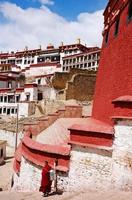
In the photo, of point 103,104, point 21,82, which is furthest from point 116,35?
point 21,82

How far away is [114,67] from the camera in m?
12.8

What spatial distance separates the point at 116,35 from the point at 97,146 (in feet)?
16.8

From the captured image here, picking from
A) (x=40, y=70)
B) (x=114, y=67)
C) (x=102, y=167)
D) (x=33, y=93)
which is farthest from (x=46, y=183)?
(x=40, y=70)

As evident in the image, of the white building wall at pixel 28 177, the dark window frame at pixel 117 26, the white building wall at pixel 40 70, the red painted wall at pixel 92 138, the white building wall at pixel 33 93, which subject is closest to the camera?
the red painted wall at pixel 92 138

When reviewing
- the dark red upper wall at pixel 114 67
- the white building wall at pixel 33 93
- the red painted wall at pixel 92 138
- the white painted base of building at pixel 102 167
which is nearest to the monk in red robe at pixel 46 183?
the white painted base of building at pixel 102 167

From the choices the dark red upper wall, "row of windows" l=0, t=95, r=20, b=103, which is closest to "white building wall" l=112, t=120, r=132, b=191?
the dark red upper wall

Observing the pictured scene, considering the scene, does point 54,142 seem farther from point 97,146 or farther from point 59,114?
point 59,114

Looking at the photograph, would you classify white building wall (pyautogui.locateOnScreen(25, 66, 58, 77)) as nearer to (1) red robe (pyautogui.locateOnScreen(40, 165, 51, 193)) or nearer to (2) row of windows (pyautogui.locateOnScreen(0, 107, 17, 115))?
(2) row of windows (pyautogui.locateOnScreen(0, 107, 17, 115))

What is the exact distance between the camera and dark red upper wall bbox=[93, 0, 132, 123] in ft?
36.8

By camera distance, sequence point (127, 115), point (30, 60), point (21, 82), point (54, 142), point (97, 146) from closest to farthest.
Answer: point (127, 115) → point (97, 146) → point (54, 142) → point (21, 82) → point (30, 60)

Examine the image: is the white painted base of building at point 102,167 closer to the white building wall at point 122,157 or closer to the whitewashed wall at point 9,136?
the white building wall at point 122,157

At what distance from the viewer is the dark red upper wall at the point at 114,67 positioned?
36.8ft

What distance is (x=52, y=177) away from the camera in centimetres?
1076

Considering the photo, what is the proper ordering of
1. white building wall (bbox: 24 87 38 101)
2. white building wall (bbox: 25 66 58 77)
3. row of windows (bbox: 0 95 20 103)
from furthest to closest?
white building wall (bbox: 25 66 58 77)
row of windows (bbox: 0 95 20 103)
white building wall (bbox: 24 87 38 101)
